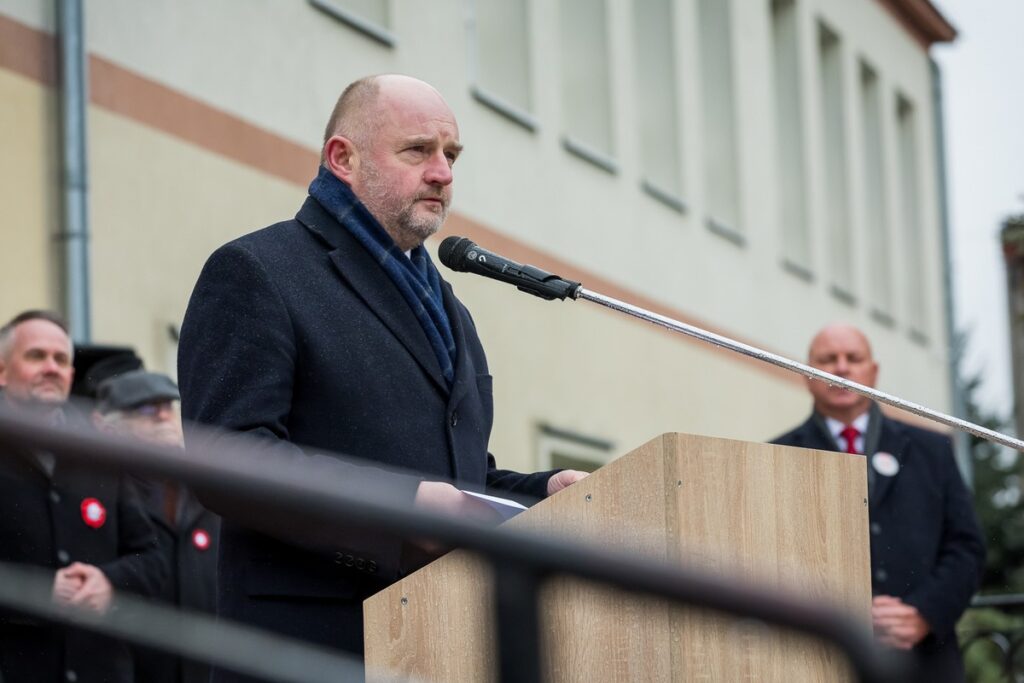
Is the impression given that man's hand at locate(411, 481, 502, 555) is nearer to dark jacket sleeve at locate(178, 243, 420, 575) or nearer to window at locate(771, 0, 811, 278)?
dark jacket sleeve at locate(178, 243, 420, 575)

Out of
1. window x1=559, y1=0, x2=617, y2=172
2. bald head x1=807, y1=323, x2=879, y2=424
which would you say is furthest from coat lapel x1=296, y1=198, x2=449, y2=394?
window x1=559, y1=0, x2=617, y2=172

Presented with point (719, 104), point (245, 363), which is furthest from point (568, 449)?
point (245, 363)

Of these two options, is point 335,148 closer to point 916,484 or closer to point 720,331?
point 916,484

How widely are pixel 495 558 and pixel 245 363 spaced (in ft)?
6.02

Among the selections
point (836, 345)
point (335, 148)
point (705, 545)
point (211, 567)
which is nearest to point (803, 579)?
point (705, 545)

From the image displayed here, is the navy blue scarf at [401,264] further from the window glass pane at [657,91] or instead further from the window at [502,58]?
the window glass pane at [657,91]

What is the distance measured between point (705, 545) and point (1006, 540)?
844 inches

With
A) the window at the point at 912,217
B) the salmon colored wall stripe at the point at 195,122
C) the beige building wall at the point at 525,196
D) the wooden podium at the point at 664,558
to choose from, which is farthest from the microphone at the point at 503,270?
the window at the point at 912,217

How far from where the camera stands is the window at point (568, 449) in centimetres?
1328

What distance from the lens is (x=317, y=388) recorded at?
359cm

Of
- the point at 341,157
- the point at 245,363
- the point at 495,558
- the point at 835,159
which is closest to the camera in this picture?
the point at 495,558

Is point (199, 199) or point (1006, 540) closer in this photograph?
point (199, 199)

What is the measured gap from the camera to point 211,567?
6.00m

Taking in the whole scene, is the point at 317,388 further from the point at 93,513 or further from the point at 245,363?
the point at 93,513
